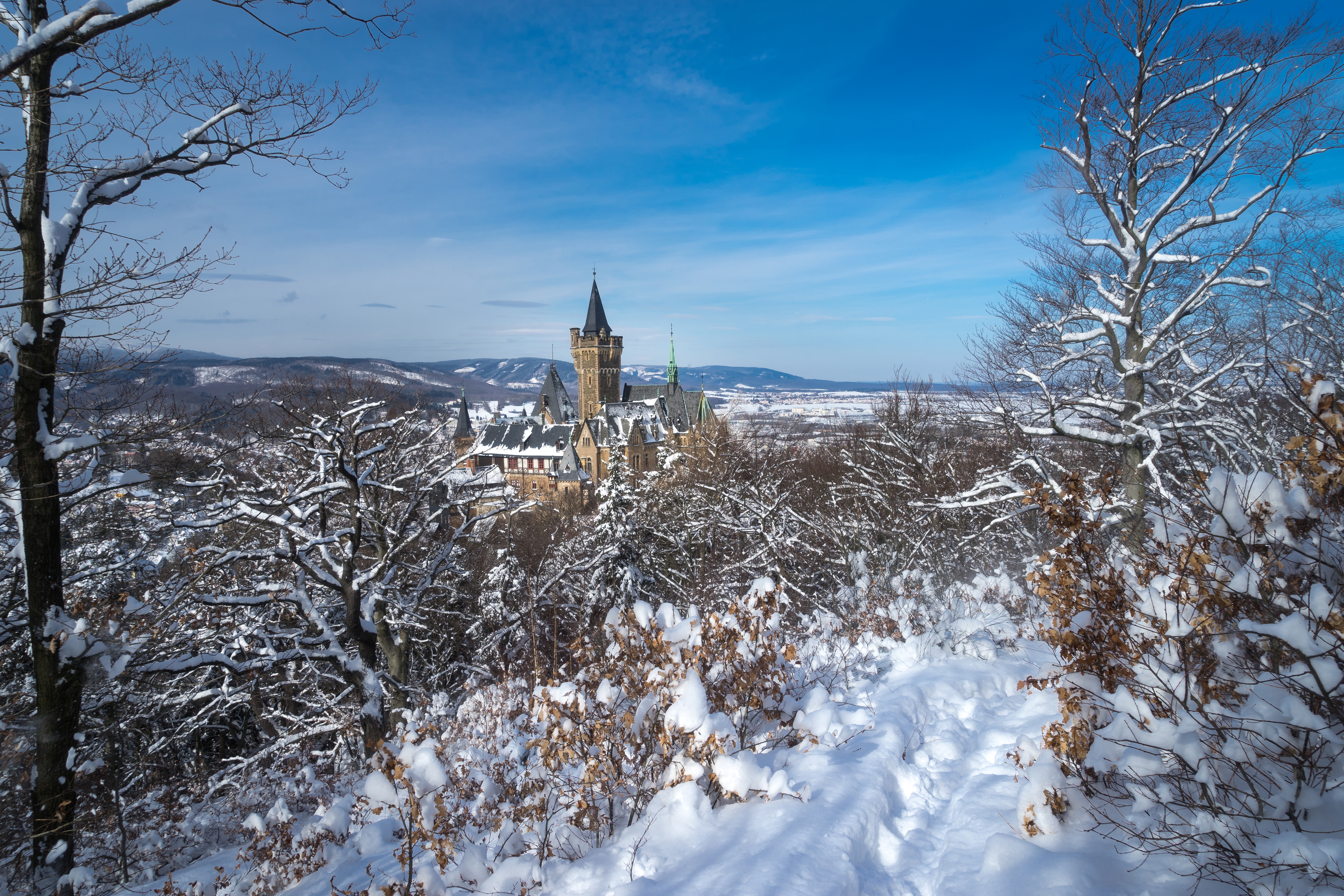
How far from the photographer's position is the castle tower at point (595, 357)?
6581cm

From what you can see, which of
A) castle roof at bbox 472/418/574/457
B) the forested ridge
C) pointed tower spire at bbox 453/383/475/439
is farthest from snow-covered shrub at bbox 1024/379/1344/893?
castle roof at bbox 472/418/574/457

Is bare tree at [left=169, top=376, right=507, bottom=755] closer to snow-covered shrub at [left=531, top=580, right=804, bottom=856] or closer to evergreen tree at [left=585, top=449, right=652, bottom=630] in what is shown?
snow-covered shrub at [left=531, top=580, right=804, bottom=856]

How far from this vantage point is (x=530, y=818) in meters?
3.21

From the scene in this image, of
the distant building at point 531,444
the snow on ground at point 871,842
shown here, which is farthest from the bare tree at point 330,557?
the distant building at point 531,444

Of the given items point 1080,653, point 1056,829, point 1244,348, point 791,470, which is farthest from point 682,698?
point 791,470

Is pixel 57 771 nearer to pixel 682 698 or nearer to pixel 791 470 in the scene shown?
pixel 682 698

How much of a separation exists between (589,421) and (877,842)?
60.8m

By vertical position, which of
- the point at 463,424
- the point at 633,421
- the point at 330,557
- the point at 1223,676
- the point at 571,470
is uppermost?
the point at 1223,676

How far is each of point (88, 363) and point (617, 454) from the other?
45.0 feet

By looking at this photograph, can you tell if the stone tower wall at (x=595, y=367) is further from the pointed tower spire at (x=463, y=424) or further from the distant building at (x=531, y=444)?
the pointed tower spire at (x=463, y=424)

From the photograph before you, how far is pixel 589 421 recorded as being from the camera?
6262 centimetres

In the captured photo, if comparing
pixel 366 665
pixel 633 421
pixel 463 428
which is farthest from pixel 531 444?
pixel 366 665

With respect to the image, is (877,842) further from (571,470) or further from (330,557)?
(571,470)

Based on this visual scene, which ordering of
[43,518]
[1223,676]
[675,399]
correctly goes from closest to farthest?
[1223,676] → [43,518] → [675,399]
